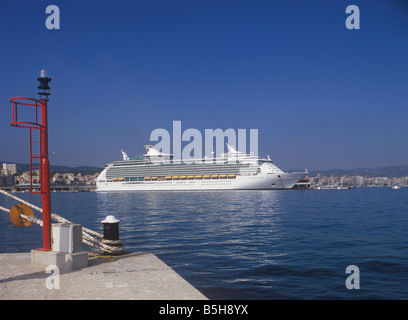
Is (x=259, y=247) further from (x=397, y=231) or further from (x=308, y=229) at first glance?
(x=397, y=231)

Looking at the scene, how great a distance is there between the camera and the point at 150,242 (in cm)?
1406

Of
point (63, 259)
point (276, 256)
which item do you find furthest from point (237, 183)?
point (63, 259)

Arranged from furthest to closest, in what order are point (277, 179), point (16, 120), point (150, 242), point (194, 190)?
point (194, 190) → point (277, 179) → point (150, 242) → point (16, 120)

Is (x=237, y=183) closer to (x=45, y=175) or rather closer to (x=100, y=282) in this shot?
(x=45, y=175)

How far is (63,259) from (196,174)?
78245mm

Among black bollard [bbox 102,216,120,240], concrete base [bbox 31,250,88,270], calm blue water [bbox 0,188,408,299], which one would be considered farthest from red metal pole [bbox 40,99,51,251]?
calm blue water [bbox 0,188,408,299]

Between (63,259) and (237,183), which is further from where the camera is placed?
(237,183)

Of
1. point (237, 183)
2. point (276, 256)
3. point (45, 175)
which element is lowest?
point (237, 183)

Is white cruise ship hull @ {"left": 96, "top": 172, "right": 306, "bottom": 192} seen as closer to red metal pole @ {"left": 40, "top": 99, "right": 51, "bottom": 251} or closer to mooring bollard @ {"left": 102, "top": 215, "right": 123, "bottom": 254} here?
mooring bollard @ {"left": 102, "top": 215, "right": 123, "bottom": 254}

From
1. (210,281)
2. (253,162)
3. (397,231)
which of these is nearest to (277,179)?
(253,162)

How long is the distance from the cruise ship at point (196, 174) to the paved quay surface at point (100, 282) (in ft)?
236

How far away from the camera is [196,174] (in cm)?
8462
